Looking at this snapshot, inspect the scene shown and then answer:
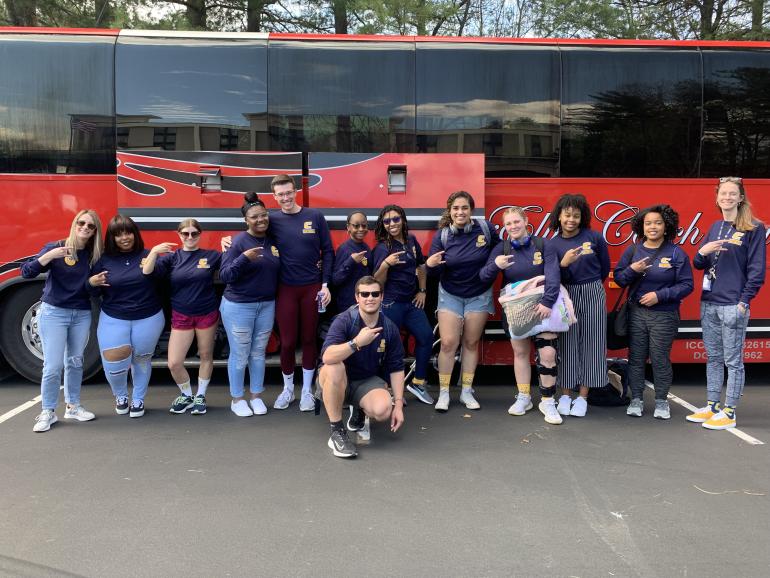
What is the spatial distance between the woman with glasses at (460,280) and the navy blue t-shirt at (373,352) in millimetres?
899

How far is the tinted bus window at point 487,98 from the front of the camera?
5547 mm

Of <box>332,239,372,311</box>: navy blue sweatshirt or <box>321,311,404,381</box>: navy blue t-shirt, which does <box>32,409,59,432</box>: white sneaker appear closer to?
<box>321,311,404,381</box>: navy blue t-shirt

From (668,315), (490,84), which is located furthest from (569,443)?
(490,84)

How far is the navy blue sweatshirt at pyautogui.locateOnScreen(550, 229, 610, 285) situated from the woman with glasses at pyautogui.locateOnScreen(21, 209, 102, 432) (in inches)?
147

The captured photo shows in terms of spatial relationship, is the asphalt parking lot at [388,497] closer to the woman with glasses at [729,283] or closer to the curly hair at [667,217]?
the woman with glasses at [729,283]

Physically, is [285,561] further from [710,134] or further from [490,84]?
[710,134]

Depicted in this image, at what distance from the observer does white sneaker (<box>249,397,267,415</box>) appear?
5043 mm

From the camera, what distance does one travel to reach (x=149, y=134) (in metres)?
5.41

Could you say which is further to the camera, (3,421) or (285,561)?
(3,421)

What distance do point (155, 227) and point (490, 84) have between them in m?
3.39

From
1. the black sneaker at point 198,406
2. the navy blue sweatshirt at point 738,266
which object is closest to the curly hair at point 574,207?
the navy blue sweatshirt at point 738,266

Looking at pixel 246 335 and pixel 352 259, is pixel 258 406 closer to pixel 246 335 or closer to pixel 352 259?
pixel 246 335

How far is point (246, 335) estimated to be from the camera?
493 centimetres

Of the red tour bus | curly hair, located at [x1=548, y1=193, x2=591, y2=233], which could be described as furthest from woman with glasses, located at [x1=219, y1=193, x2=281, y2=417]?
curly hair, located at [x1=548, y1=193, x2=591, y2=233]
